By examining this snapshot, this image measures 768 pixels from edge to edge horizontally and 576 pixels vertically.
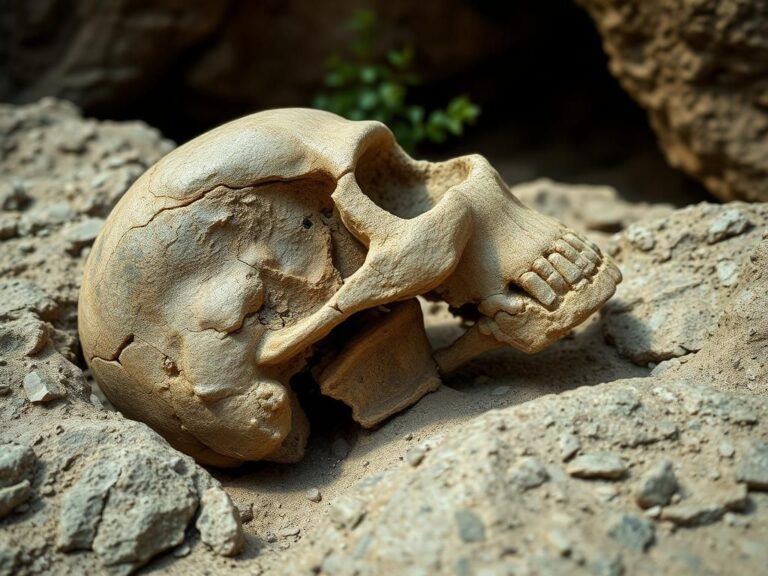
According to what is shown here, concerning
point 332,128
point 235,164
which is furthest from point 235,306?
point 332,128

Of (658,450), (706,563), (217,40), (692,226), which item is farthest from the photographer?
(217,40)

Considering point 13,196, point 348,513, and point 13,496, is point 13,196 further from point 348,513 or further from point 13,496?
point 348,513

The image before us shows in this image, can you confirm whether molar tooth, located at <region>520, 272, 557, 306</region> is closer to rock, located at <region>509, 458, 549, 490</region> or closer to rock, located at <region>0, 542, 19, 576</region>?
rock, located at <region>509, 458, 549, 490</region>

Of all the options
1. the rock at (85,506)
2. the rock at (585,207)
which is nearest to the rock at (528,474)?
the rock at (85,506)

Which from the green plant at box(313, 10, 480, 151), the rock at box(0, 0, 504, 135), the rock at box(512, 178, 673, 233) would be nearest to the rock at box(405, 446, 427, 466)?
the rock at box(512, 178, 673, 233)

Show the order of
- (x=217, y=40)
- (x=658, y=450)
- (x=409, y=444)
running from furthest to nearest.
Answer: (x=217, y=40), (x=409, y=444), (x=658, y=450)

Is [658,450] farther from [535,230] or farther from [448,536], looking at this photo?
[535,230]

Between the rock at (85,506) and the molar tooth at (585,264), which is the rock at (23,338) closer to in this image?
the rock at (85,506)

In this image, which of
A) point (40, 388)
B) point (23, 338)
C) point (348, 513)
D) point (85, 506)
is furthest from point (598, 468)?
point (23, 338)
